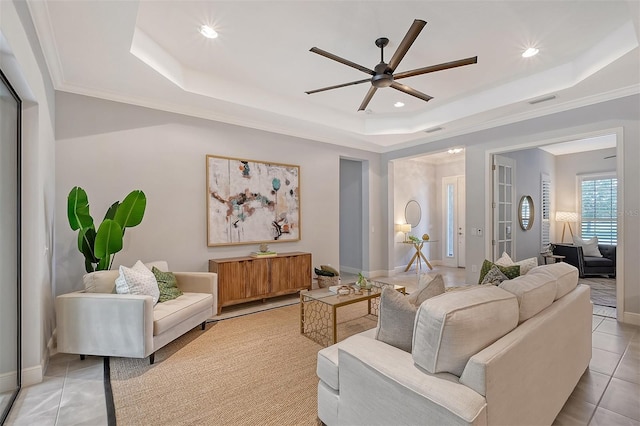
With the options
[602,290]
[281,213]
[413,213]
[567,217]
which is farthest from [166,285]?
[567,217]

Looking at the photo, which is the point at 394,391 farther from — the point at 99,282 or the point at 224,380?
the point at 99,282

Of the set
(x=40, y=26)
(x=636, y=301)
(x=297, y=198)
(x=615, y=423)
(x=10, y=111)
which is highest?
(x=40, y=26)

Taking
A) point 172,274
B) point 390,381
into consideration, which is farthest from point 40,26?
point 390,381

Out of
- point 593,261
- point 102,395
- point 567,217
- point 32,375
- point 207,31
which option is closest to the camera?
point 102,395

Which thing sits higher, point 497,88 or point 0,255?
point 497,88

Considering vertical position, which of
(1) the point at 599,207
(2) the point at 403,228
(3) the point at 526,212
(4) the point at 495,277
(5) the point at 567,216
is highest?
(1) the point at 599,207

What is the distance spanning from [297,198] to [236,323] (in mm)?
2328

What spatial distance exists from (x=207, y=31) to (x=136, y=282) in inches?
96.5

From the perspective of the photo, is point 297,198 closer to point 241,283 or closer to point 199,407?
point 241,283

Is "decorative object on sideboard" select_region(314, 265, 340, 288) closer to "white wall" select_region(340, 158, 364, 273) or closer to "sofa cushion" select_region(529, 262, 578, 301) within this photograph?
"white wall" select_region(340, 158, 364, 273)

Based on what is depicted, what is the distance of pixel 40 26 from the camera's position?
238cm

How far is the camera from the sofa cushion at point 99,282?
2871 millimetres

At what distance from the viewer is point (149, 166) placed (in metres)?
3.98

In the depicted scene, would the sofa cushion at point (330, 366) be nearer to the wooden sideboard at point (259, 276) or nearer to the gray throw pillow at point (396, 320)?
the gray throw pillow at point (396, 320)
